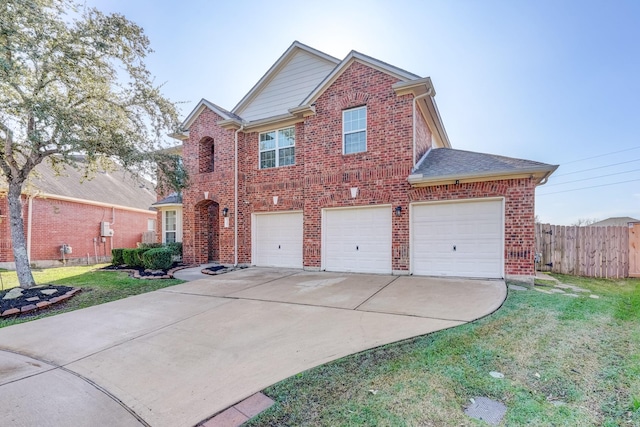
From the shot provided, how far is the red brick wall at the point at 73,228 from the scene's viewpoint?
1462 centimetres

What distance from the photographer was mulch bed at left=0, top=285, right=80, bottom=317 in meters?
6.19

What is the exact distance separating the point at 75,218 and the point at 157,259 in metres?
8.72

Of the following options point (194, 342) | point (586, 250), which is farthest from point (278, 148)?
point (586, 250)

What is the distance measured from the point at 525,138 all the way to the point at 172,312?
73.6 feet

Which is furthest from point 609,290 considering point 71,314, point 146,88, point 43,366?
point 146,88

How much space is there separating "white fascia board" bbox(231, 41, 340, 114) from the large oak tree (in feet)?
15.4

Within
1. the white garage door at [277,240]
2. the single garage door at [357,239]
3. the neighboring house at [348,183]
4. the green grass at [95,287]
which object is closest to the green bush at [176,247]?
the neighboring house at [348,183]

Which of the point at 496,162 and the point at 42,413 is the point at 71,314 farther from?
the point at 496,162

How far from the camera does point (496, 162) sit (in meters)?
8.38

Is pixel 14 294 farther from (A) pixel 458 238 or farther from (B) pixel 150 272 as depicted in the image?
(A) pixel 458 238

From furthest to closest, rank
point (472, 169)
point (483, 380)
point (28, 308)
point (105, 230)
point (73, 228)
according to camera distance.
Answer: point (105, 230) → point (73, 228) → point (472, 169) → point (28, 308) → point (483, 380)

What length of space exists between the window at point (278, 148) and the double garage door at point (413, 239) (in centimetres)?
197

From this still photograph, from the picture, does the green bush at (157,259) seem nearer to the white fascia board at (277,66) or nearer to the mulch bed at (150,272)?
the mulch bed at (150,272)

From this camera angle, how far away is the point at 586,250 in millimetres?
9617
